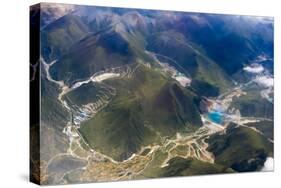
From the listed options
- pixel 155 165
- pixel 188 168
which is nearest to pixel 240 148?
pixel 188 168

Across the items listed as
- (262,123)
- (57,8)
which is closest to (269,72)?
(262,123)

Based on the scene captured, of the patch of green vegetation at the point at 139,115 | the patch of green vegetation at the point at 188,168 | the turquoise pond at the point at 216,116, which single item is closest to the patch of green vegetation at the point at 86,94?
the patch of green vegetation at the point at 139,115

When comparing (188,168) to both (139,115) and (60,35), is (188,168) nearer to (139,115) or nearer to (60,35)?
(139,115)

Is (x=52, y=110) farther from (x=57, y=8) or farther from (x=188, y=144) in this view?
(x=188, y=144)

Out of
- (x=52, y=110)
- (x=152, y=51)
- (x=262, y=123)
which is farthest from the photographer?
(x=262, y=123)

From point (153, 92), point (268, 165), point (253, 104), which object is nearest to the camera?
point (153, 92)

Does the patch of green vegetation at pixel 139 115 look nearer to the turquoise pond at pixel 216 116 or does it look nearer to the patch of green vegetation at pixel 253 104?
the turquoise pond at pixel 216 116

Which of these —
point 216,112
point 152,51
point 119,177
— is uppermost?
point 152,51
